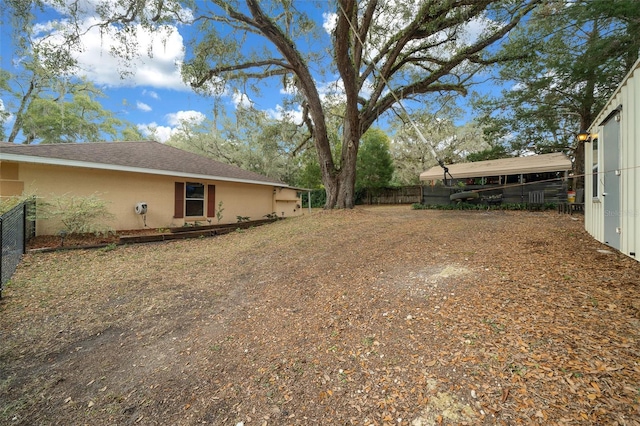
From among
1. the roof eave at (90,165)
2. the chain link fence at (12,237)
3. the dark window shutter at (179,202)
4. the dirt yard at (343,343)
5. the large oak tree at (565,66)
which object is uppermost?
the large oak tree at (565,66)

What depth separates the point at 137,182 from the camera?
8641 millimetres

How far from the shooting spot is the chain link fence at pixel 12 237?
4090mm

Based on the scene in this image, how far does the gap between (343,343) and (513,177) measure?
15.3 metres

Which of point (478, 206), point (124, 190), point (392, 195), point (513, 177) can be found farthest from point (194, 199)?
point (392, 195)

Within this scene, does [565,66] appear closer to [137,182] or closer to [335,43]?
[335,43]

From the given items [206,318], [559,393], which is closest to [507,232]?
[559,393]

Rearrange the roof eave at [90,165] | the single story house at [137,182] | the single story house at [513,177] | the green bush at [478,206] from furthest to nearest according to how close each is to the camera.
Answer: the green bush at [478,206]
the single story house at [513,177]
the single story house at [137,182]
the roof eave at [90,165]

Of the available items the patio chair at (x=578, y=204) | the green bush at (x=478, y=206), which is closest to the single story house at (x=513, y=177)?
the green bush at (x=478, y=206)

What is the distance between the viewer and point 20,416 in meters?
1.94

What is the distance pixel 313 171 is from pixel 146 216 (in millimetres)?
14732

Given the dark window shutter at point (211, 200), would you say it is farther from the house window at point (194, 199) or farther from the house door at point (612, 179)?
the house door at point (612, 179)

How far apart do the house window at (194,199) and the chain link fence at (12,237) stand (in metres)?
4.08

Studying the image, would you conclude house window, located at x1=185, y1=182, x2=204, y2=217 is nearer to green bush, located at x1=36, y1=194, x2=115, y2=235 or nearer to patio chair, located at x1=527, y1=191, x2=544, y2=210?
green bush, located at x1=36, y1=194, x2=115, y2=235

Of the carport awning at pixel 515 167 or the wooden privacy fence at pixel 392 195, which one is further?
the wooden privacy fence at pixel 392 195
